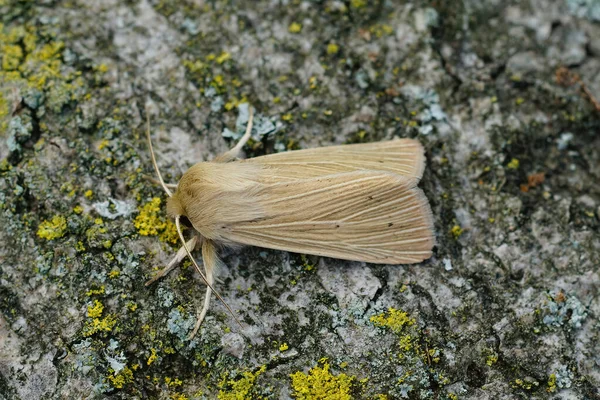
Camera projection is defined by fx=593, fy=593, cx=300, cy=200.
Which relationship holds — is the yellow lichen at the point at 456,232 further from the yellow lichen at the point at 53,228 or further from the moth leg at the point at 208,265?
the yellow lichen at the point at 53,228

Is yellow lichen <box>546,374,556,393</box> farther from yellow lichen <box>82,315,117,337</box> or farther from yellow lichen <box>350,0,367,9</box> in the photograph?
yellow lichen <box>350,0,367,9</box>

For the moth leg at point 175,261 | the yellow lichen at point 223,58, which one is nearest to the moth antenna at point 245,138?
the yellow lichen at point 223,58

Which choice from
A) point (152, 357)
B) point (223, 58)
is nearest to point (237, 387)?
point (152, 357)

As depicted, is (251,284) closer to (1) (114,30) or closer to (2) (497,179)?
(2) (497,179)

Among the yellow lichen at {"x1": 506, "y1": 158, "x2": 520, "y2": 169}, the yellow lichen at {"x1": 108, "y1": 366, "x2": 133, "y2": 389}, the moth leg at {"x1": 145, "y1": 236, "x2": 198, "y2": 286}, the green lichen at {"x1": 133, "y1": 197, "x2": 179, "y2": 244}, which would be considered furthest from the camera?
the yellow lichen at {"x1": 506, "y1": 158, "x2": 520, "y2": 169}

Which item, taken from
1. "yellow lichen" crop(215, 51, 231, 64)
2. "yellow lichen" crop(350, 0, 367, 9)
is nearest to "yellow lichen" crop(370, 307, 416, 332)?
"yellow lichen" crop(215, 51, 231, 64)

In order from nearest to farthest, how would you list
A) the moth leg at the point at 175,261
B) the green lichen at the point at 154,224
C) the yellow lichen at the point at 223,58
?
the moth leg at the point at 175,261
the green lichen at the point at 154,224
the yellow lichen at the point at 223,58
